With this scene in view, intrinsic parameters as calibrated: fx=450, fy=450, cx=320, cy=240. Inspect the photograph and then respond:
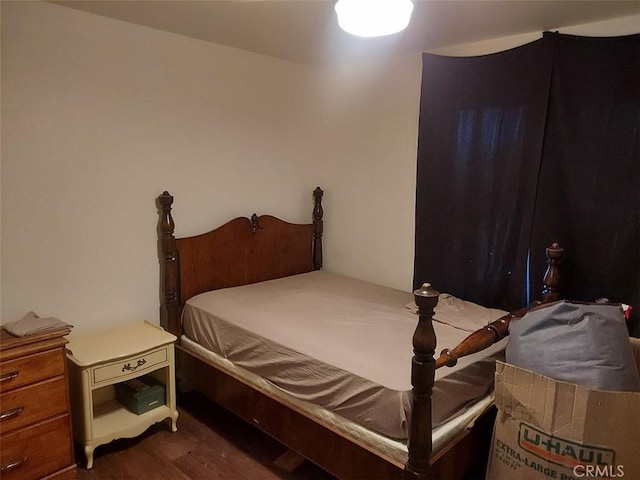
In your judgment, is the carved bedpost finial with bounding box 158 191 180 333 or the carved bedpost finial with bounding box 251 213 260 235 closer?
the carved bedpost finial with bounding box 158 191 180 333

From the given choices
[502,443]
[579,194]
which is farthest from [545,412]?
[579,194]

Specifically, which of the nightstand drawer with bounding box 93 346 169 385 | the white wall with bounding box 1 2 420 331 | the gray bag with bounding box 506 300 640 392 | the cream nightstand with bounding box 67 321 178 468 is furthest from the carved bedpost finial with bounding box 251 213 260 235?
the gray bag with bounding box 506 300 640 392

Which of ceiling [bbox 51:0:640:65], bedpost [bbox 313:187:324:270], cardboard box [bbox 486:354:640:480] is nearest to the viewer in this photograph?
cardboard box [bbox 486:354:640:480]

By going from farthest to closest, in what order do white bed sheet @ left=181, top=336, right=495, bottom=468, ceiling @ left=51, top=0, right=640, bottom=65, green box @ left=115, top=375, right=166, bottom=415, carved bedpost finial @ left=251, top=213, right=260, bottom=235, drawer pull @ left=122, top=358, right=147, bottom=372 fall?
1. carved bedpost finial @ left=251, top=213, right=260, bottom=235
2. green box @ left=115, top=375, right=166, bottom=415
3. drawer pull @ left=122, top=358, right=147, bottom=372
4. ceiling @ left=51, top=0, right=640, bottom=65
5. white bed sheet @ left=181, top=336, right=495, bottom=468

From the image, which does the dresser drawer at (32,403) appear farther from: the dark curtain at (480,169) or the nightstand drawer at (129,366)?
the dark curtain at (480,169)

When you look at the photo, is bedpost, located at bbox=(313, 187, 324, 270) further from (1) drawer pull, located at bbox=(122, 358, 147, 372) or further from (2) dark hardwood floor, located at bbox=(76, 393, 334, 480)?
(1) drawer pull, located at bbox=(122, 358, 147, 372)

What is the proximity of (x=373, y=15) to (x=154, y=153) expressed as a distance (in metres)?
1.61

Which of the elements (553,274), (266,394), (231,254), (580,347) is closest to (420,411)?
(580,347)

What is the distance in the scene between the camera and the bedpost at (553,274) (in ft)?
7.87

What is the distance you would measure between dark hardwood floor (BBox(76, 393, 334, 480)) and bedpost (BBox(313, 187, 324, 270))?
147cm

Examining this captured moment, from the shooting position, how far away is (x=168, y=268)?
2.81 m

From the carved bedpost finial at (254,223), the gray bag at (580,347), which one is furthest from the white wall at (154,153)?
the gray bag at (580,347)

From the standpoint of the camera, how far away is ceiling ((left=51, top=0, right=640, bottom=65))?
2.20 meters

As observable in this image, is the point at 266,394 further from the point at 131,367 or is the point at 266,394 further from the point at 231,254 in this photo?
the point at 231,254
